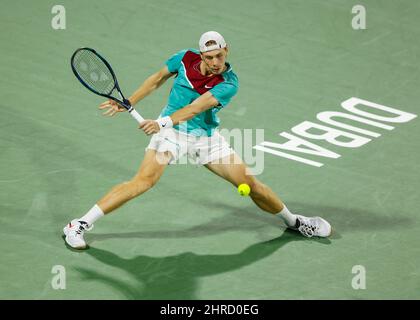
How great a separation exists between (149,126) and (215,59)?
1125 millimetres

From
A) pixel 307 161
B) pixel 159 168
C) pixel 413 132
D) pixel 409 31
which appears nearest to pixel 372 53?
pixel 409 31

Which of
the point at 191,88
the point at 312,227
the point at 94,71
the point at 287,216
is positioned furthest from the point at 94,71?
the point at 312,227

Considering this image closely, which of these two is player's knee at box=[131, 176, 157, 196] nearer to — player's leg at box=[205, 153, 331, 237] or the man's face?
player's leg at box=[205, 153, 331, 237]

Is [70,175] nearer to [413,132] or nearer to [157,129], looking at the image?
[157,129]

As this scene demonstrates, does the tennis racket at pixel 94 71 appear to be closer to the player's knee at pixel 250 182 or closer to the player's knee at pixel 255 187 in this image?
the player's knee at pixel 250 182

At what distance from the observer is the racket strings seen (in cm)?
1236

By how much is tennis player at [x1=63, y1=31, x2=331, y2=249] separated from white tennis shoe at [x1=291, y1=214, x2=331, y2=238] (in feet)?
1.17

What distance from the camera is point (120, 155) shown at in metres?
14.8

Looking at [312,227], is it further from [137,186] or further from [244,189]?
[137,186]

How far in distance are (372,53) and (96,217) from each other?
6956mm

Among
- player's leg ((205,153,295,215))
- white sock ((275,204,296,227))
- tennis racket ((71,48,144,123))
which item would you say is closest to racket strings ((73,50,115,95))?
tennis racket ((71,48,144,123))

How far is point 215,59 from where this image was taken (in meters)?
12.1

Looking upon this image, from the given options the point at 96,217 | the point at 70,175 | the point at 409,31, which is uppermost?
the point at 409,31

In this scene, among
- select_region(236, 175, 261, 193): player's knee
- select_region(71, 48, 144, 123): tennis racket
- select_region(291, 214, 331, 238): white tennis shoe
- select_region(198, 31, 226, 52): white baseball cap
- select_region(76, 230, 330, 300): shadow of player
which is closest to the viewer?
select_region(76, 230, 330, 300): shadow of player
